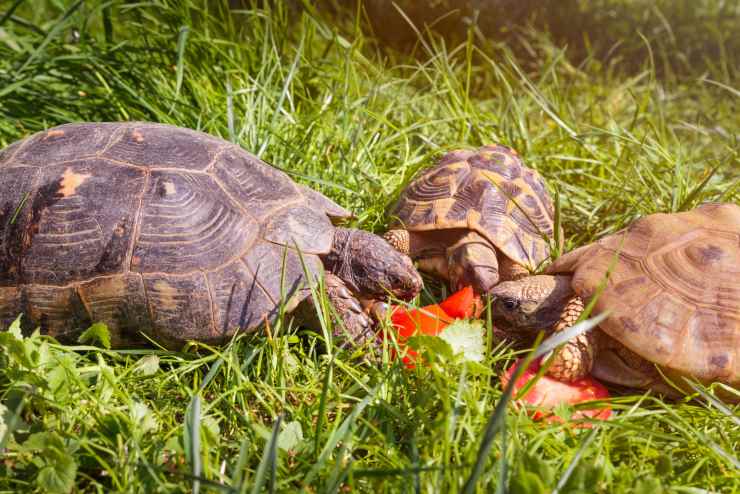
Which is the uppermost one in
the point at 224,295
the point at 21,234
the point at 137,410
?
the point at 21,234

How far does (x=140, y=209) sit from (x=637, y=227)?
7.84 ft

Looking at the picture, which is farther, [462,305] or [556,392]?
[462,305]

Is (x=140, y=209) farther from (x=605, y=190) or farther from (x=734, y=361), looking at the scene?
(x=605, y=190)

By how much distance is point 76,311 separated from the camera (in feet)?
8.23

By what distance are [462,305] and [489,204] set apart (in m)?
0.70

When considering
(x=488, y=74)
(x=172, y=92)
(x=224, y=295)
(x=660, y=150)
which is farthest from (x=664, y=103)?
(x=224, y=295)

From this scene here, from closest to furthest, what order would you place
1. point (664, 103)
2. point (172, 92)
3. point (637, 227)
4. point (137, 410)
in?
point (137, 410), point (637, 227), point (172, 92), point (664, 103)

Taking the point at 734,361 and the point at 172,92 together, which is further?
the point at 172,92

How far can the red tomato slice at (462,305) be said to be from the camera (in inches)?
118

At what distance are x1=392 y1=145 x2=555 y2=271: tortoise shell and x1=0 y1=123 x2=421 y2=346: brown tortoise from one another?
0.91 metres

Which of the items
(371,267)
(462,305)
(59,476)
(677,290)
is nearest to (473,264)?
(462,305)

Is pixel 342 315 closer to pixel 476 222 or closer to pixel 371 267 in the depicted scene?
pixel 371 267

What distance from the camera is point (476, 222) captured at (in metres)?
3.31

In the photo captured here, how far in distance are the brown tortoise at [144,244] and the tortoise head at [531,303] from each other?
2.31 feet
